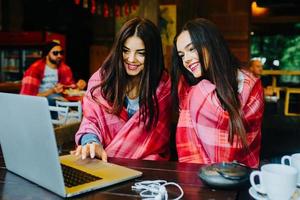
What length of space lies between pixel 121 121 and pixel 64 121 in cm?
196

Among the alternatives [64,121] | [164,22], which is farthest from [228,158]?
[164,22]

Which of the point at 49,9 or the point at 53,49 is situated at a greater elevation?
the point at 49,9

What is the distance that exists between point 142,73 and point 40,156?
708mm

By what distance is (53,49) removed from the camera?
168 inches

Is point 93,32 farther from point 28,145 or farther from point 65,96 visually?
point 28,145

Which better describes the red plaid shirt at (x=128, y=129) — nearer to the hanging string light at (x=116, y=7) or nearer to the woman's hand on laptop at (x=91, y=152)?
the woman's hand on laptop at (x=91, y=152)

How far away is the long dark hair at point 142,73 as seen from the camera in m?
1.59

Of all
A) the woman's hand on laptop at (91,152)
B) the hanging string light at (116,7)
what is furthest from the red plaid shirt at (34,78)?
the woman's hand on laptop at (91,152)

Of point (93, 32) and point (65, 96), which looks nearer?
point (65, 96)

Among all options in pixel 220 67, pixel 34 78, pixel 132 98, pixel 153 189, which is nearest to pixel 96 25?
pixel 34 78

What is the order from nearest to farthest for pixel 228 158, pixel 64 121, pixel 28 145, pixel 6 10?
pixel 28 145
pixel 228 158
pixel 64 121
pixel 6 10

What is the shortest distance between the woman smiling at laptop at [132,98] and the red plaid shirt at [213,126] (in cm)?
18

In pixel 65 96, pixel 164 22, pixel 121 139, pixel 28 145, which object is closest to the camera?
pixel 28 145

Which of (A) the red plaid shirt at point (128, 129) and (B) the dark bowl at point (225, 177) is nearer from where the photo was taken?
(B) the dark bowl at point (225, 177)
